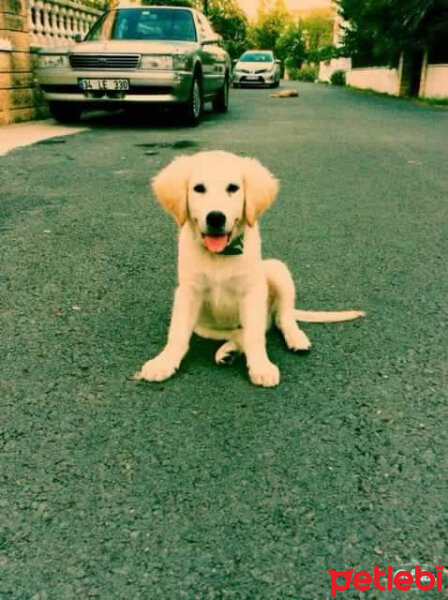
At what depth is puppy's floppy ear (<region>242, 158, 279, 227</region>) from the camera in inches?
103

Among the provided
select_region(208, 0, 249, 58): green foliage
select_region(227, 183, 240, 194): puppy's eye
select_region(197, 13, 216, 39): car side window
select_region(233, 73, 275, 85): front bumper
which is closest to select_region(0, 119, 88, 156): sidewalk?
select_region(197, 13, 216, 39): car side window

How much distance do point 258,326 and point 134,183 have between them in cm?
427

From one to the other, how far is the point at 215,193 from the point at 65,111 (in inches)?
385

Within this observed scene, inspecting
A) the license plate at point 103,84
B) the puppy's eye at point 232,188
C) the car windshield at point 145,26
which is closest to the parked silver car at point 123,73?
the license plate at point 103,84

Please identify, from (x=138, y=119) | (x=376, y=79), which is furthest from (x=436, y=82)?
(x=138, y=119)

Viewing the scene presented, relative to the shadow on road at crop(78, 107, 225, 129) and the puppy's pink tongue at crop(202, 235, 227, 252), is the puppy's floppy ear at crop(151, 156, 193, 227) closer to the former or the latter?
the puppy's pink tongue at crop(202, 235, 227, 252)

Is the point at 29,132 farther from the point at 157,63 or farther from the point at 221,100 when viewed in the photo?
the point at 221,100

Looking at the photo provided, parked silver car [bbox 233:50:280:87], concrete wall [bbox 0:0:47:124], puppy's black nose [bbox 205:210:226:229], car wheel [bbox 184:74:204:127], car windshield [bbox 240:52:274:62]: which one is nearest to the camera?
puppy's black nose [bbox 205:210:226:229]

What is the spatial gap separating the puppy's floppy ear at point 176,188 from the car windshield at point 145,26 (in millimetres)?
9410

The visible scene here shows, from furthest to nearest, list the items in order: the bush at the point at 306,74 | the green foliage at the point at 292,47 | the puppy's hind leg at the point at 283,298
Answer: the green foliage at the point at 292,47, the bush at the point at 306,74, the puppy's hind leg at the point at 283,298

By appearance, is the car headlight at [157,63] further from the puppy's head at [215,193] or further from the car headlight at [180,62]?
the puppy's head at [215,193]

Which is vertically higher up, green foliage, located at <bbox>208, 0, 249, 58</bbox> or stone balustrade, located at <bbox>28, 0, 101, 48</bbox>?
Result: green foliage, located at <bbox>208, 0, 249, 58</bbox>

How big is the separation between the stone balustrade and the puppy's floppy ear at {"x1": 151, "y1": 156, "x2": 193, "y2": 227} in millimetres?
10017

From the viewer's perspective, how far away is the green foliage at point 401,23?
872 inches
